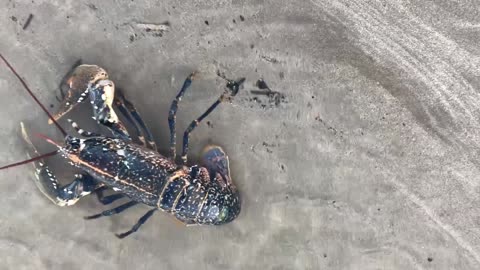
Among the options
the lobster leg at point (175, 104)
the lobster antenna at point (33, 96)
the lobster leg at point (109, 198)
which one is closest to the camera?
the lobster antenna at point (33, 96)

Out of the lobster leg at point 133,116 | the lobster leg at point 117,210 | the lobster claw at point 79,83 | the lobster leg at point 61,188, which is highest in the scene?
the lobster claw at point 79,83

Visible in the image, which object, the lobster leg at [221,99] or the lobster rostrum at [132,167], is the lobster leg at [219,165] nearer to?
the lobster rostrum at [132,167]

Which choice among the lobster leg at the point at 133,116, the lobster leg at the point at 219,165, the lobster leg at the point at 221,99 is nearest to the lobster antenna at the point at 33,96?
the lobster leg at the point at 133,116

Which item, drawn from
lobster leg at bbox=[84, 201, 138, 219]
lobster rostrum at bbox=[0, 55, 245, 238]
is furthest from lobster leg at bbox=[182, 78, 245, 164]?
lobster leg at bbox=[84, 201, 138, 219]

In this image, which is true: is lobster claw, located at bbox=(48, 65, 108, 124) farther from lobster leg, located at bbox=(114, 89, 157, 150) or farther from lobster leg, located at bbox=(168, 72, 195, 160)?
lobster leg, located at bbox=(168, 72, 195, 160)

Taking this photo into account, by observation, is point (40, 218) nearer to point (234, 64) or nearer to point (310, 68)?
point (234, 64)

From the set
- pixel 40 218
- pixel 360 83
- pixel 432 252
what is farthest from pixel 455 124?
pixel 40 218

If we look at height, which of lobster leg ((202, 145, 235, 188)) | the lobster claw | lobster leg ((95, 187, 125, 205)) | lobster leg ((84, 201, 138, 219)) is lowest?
lobster leg ((84, 201, 138, 219))

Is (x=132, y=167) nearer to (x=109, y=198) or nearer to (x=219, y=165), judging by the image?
(x=109, y=198)
